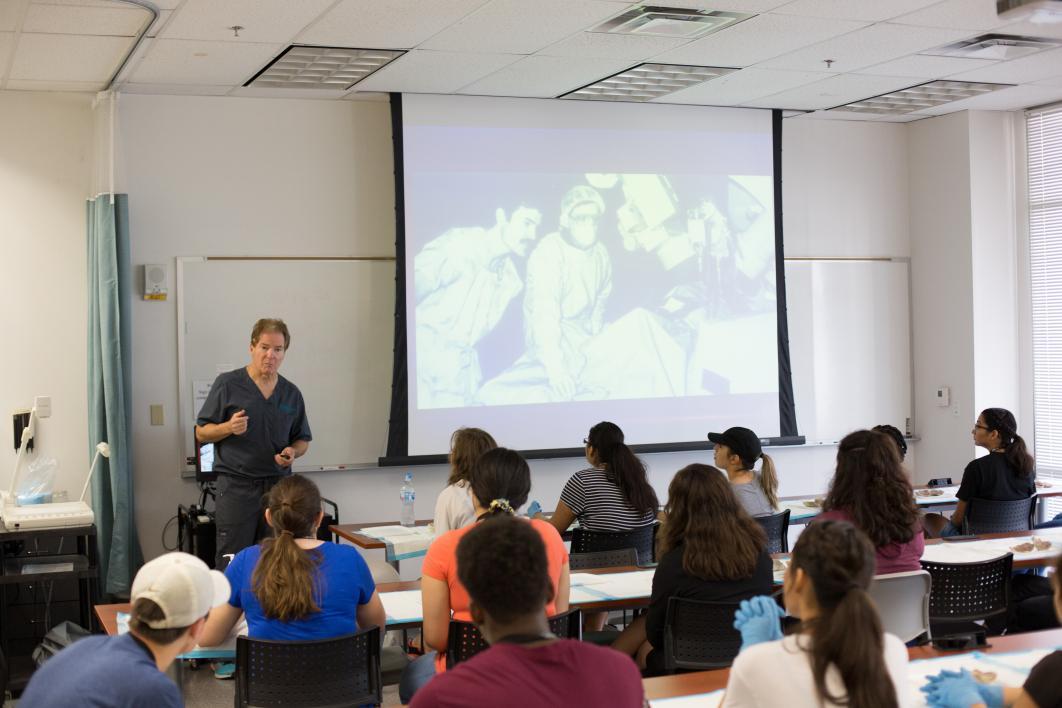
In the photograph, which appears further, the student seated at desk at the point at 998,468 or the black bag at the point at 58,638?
the student seated at desk at the point at 998,468

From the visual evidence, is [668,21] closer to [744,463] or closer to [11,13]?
[744,463]

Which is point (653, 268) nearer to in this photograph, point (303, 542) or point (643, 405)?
point (643, 405)

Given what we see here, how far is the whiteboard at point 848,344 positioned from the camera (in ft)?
26.9

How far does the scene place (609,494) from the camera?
4957mm

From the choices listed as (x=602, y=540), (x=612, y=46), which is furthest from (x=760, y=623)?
(x=612, y=46)

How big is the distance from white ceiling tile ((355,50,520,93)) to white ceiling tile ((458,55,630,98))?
0.34ft

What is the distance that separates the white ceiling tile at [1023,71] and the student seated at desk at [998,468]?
2266mm

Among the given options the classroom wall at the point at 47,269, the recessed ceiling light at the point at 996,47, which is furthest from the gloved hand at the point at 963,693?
the classroom wall at the point at 47,269

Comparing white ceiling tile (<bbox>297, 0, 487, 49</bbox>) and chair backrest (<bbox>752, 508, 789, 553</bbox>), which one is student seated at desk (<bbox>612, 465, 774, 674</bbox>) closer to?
chair backrest (<bbox>752, 508, 789, 553</bbox>)

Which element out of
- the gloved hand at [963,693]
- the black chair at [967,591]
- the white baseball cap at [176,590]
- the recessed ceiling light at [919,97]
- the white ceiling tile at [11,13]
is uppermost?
the recessed ceiling light at [919,97]

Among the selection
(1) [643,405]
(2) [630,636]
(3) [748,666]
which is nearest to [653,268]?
(1) [643,405]

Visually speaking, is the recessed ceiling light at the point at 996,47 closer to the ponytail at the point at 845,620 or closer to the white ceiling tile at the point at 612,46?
the white ceiling tile at the point at 612,46

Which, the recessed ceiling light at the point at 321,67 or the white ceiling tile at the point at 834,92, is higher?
the white ceiling tile at the point at 834,92

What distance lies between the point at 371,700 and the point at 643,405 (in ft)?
14.9
